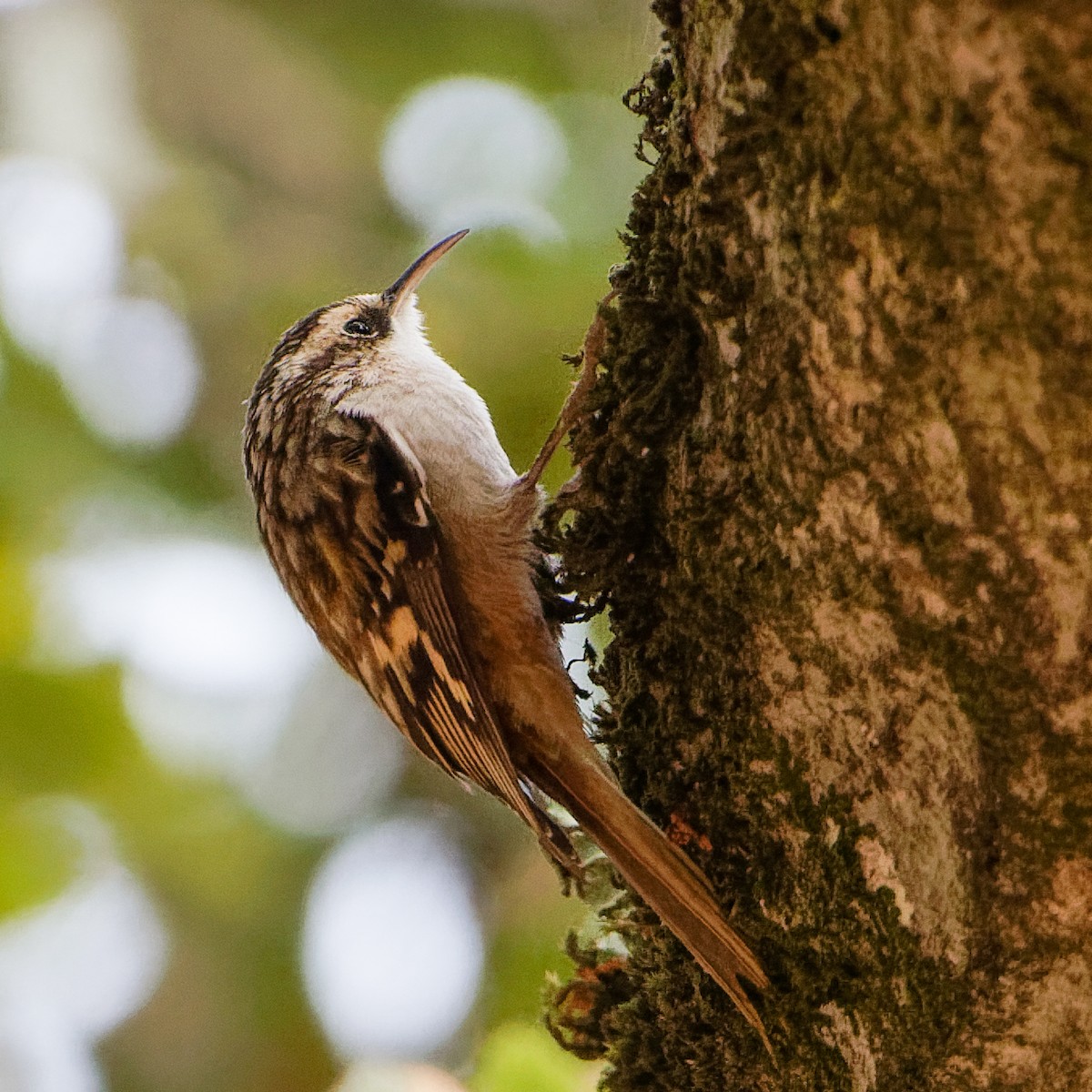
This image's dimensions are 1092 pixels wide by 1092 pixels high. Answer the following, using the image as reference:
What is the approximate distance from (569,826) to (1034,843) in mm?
1135

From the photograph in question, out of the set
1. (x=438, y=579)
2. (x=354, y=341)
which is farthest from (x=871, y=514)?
(x=354, y=341)

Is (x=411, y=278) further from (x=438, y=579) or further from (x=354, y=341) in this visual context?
(x=438, y=579)

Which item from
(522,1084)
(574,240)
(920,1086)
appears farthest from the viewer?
(574,240)

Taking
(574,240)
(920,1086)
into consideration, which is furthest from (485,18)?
(920,1086)

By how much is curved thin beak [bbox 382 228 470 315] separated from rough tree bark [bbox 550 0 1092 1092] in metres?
1.23

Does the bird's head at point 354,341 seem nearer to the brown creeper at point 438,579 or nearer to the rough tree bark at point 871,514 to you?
the brown creeper at point 438,579

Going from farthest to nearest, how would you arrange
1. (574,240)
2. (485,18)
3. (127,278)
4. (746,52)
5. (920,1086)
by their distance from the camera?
(127,278) → (485,18) → (574,240) → (920,1086) → (746,52)

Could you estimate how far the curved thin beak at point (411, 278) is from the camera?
3.05m

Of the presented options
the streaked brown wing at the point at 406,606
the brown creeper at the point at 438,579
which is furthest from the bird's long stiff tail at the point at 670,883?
the streaked brown wing at the point at 406,606

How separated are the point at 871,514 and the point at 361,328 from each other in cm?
186

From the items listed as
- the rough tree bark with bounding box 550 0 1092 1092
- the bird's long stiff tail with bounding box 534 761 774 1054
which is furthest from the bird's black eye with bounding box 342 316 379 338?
the bird's long stiff tail with bounding box 534 761 774 1054

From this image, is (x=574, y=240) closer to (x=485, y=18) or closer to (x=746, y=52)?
→ (x=485, y=18)

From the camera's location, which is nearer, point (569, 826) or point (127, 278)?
point (569, 826)

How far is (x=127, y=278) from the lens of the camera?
3.93 meters
